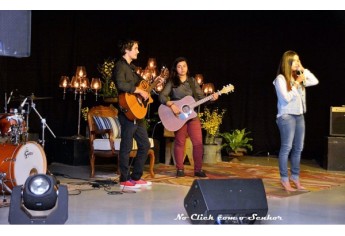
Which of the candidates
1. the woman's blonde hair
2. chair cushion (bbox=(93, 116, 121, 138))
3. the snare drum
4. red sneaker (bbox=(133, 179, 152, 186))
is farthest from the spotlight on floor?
chair cushion (bbox=(93, 116, 121, 138))

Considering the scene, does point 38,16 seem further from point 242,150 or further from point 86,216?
point 86,216

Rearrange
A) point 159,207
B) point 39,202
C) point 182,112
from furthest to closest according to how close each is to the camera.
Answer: point 182,112, point 159,207, point 39,202

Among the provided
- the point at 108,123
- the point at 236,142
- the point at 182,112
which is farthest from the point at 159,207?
the point at 236,142

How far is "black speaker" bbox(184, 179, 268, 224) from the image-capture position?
11.3ft

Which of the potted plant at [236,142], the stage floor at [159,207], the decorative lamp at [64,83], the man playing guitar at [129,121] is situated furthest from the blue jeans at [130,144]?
the potted plant at [236,142]

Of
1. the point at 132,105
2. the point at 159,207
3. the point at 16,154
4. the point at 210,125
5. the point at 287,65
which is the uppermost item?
the point at 287,65

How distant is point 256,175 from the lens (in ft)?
21.4

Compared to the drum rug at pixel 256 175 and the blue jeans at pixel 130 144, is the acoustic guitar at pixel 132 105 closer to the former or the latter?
the blue jeans at pixel 130 144

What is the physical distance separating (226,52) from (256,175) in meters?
2.77

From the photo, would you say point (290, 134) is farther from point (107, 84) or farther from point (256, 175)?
point (107, 84)

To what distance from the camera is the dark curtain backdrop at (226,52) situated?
26.3 ft

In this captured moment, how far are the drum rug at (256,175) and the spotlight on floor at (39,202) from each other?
7.38 ft
